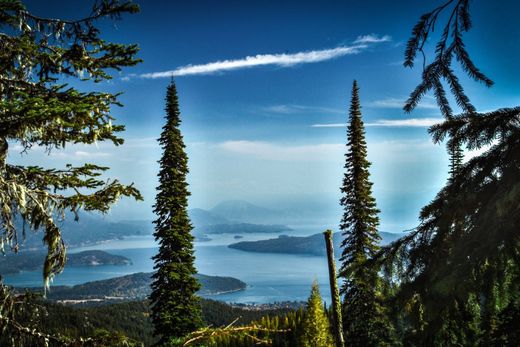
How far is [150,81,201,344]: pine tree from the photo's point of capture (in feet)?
86.1

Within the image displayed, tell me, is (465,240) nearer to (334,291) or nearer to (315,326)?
(334,291)

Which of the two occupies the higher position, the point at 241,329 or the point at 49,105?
the point at 49,105

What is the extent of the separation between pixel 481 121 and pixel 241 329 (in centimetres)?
313

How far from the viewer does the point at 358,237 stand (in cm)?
2839

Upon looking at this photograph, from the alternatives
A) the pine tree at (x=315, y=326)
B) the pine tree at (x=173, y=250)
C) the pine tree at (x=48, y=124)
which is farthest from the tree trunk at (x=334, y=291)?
the pine tree at (x=315, y=326)

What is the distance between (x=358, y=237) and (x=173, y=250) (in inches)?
499

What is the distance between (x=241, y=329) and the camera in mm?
4105

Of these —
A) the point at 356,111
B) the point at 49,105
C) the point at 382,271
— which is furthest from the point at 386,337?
the point at 49,105

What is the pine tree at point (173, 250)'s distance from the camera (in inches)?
1033

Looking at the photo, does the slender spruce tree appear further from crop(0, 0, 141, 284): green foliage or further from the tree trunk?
crop(0, 0, 141, 284): green foliage

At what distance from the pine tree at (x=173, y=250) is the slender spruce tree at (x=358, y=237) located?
10.3 metres

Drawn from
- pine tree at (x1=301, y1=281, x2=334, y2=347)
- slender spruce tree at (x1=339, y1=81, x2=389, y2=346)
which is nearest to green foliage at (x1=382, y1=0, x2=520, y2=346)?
slender spruce tree at (x1=339, y1=81, x2=389, y2=346)

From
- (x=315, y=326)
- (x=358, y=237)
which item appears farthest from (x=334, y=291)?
(x=315, y=326)

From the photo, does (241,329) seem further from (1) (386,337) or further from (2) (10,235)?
(1) (386,337)
